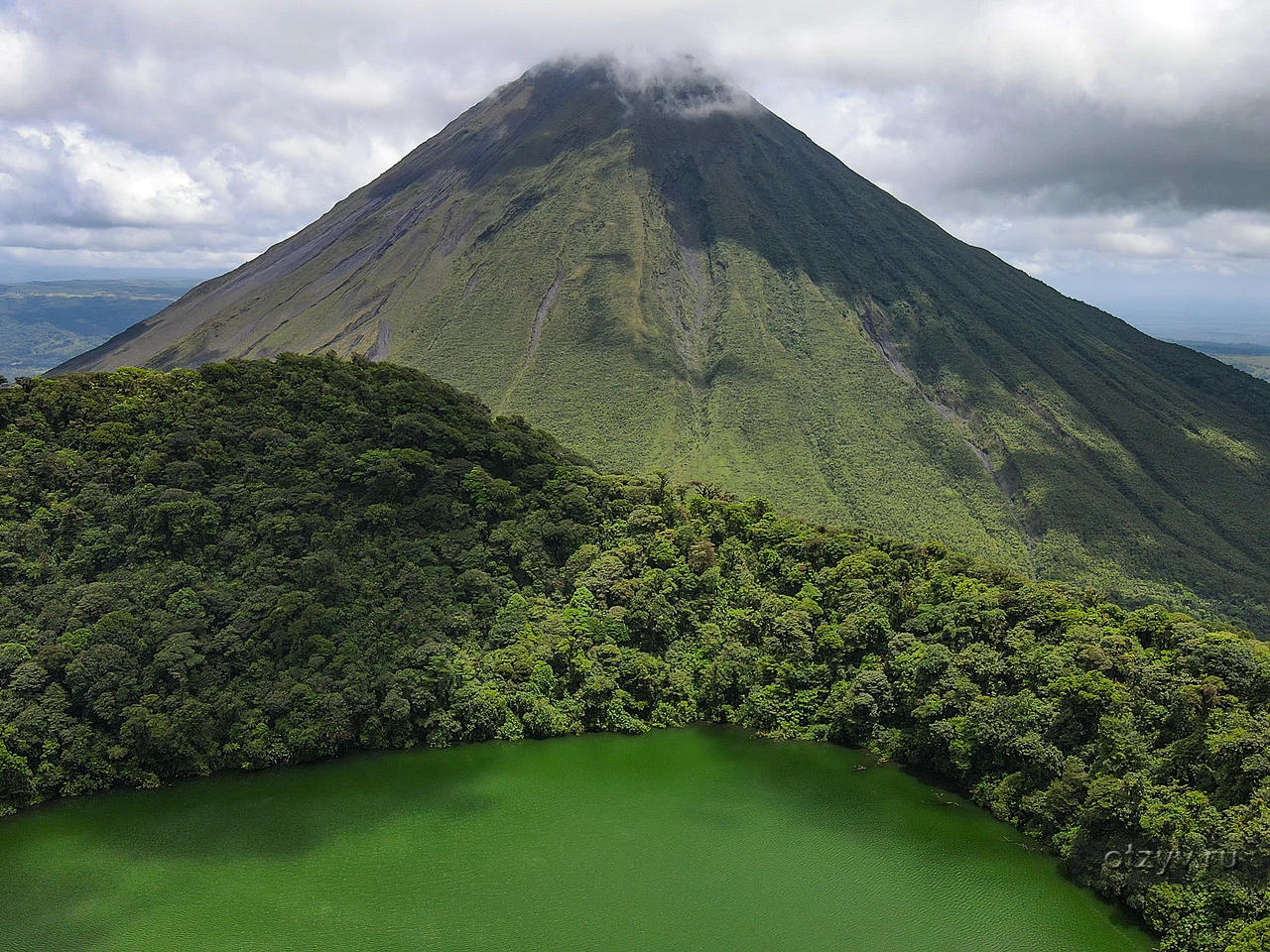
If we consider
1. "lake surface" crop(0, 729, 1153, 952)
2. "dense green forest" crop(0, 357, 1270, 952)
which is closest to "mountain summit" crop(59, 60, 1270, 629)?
"dense green forest" crop(0, 357, 1270, 952)

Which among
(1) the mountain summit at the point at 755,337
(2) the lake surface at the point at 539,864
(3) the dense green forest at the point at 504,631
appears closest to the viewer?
(2) the lake surface at the point at 539,864

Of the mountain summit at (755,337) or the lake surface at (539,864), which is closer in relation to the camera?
the lake surface at (539,864)

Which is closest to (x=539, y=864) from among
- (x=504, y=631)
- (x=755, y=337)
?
(x=504, y=631)

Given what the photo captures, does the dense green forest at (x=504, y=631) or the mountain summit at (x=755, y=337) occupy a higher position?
the mountain summit at (x=755, y=337)

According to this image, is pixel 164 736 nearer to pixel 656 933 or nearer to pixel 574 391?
pixel 656 933

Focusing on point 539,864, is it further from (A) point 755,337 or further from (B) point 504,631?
(A) point 755,337

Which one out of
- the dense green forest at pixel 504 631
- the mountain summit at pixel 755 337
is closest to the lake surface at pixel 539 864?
the dense green forest at pixel 504 631

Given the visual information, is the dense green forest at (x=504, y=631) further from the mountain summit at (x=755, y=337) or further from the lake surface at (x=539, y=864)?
the mountain summit at (x=755, y=337)
